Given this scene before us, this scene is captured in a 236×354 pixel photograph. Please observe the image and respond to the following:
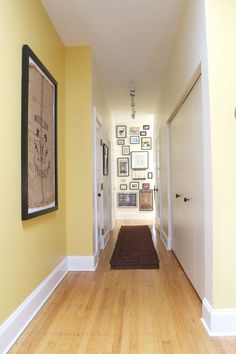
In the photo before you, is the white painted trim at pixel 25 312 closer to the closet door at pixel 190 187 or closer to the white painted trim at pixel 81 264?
the white painted trim at pixel 81 264

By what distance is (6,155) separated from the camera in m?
1.78

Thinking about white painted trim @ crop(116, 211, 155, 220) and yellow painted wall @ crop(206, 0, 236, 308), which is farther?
white painted trim @ crop(116, 211, 155, 220)

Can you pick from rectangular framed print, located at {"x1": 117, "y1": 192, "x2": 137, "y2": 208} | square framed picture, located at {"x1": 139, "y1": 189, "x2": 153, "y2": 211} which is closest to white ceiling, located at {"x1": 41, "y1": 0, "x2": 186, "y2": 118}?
square framed picture, located at {"x1": 139, "y1": 189, "x2": 153, "y2": 211}

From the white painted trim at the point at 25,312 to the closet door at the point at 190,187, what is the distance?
53.8 inches

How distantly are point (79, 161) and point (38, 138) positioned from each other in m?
0.97

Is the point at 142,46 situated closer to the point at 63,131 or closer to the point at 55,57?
the point at 55,57

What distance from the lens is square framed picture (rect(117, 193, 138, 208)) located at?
25.5 ft

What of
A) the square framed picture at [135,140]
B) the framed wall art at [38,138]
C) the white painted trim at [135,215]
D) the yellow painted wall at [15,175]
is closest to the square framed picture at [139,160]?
the square framed picture at [135,140]

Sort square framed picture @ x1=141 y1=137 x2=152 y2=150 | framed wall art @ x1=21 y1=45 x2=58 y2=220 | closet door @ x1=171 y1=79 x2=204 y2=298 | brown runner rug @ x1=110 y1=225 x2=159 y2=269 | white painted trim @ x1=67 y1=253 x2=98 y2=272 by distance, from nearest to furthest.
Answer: framed wall art @ x1=21 y1=45 x2=58 y2=220 < closet door @ x1=171 y1=79 x2=204 y2=298 < white painted trim @ x1=67 y1=253 x2=98 y2=272 < brown runner rug @ x1=110 y1=225 x2=159 y2=269 < square framed picture @ x1=141 y1=137 x2=152 y2=150

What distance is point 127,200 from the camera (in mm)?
7785

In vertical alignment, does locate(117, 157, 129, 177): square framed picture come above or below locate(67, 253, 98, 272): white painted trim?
above

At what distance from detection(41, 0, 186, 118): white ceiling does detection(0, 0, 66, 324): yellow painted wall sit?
0.36 m

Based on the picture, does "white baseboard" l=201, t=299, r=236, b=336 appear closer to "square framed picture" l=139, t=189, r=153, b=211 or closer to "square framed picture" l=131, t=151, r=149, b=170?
"square framed picture" l=139, t=189, r=153, b=211

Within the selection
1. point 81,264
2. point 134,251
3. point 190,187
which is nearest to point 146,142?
point 134,251
